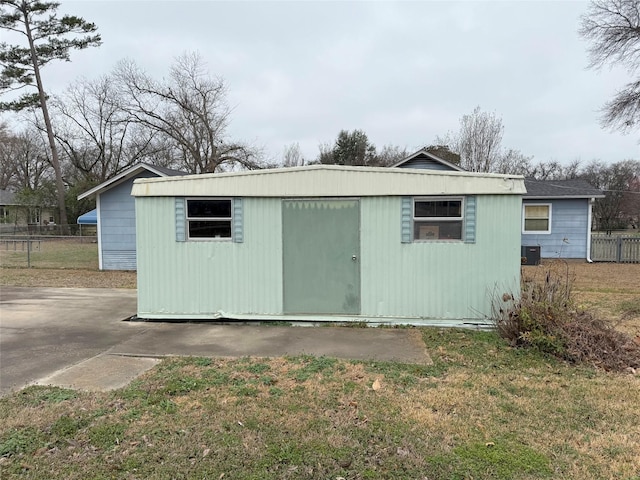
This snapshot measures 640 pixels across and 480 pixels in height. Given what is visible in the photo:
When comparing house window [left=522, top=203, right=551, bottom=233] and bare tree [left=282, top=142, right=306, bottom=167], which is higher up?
bare tree [left=282, top=142, right=306, bottom=167]

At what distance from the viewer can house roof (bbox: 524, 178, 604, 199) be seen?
51.8 ft

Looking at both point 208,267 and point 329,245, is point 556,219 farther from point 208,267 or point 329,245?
point 208,267

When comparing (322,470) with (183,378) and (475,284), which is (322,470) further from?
(475,284)

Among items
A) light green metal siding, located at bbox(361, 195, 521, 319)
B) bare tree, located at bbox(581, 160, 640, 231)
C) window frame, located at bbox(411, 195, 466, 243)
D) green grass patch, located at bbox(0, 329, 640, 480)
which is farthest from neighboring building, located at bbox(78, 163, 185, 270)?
bare tree, located at bbox(581, 160, 640, 231)

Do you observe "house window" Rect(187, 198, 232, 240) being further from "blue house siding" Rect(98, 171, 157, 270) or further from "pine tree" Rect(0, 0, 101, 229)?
"pine tree" Rect(0, 0, 101, 229)

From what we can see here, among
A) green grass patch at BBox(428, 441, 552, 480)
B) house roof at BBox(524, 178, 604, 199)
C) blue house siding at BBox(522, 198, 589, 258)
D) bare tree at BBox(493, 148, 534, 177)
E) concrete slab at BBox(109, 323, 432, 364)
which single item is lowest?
concrete slab at BBox(109, 323, 432, 364)

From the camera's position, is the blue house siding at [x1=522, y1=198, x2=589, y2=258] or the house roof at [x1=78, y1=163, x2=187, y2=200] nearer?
the house roof at [x1=78, y1=163, x2=187, y2=200]

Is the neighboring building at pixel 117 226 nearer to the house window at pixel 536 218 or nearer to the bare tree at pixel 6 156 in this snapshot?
the house window at pixel 536 218

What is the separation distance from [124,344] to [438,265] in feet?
15.2

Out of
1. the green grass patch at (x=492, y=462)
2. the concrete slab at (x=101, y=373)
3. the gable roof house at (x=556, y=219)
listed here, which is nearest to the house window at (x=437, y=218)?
the green grass patch at (x=492, y=462)

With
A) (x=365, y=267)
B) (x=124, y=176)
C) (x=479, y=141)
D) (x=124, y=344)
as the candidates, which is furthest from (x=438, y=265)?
(x=479, y=141)

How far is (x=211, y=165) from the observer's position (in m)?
28.4

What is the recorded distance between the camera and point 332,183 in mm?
6742

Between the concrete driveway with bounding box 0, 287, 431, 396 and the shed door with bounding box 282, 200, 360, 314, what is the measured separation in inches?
19.1
